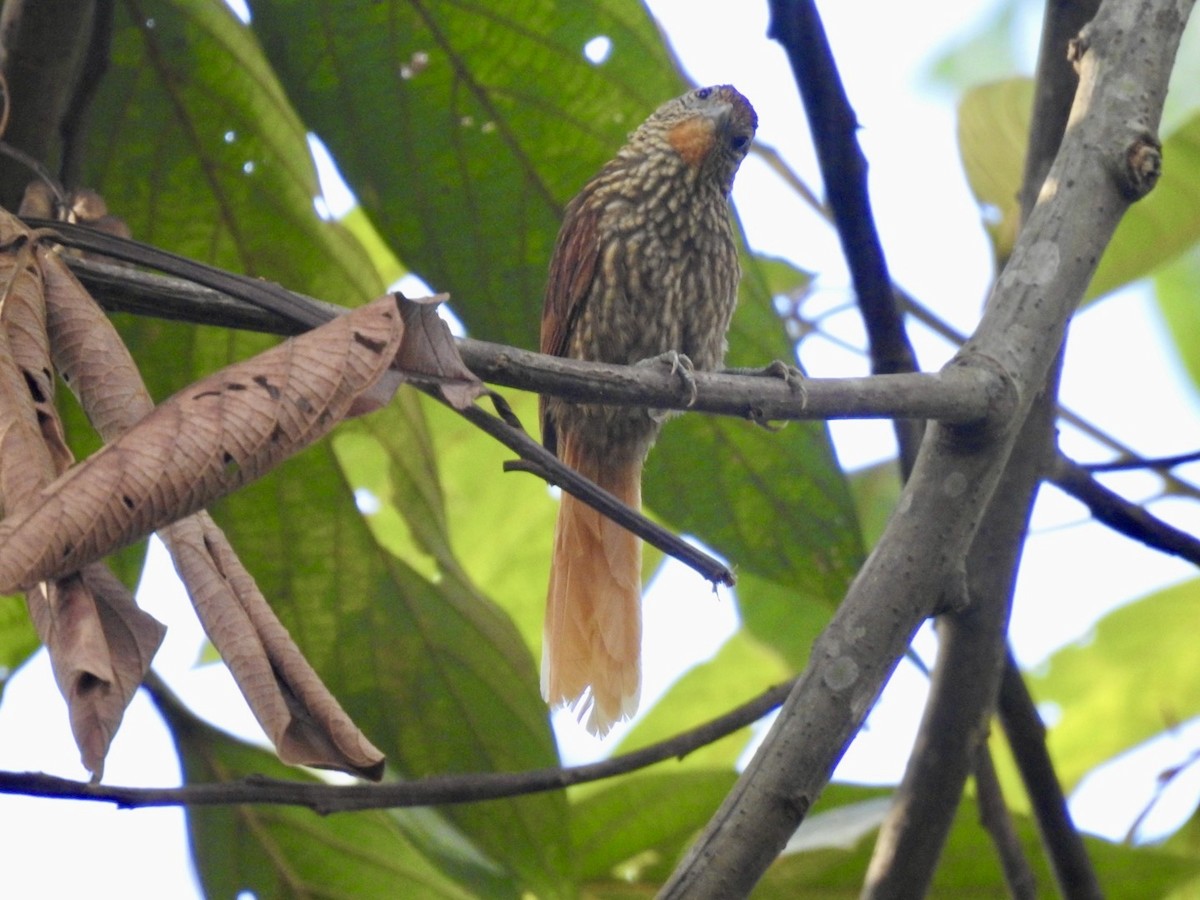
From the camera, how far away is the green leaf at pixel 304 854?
2.41 metres

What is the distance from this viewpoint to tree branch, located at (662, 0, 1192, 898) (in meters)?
1.46

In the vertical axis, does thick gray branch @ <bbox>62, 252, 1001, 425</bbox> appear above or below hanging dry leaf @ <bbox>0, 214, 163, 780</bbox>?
above

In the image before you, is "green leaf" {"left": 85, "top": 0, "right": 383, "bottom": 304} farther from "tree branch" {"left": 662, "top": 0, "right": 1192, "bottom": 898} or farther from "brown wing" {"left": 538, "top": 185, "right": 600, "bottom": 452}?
"tree branch" {"left": 662, "top": 0, "right": 1192, "bottom": 898}

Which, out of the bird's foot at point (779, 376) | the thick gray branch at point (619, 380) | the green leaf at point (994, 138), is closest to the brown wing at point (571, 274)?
the bird's foot at point (779, 376)

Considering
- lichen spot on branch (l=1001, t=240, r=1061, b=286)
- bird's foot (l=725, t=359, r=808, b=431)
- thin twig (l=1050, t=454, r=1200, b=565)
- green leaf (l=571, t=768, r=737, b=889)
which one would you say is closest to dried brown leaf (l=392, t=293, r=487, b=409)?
bird's foot (l=725, t=359, r=808, b=431)

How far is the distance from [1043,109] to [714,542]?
93cm

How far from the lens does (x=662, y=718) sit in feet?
11.5

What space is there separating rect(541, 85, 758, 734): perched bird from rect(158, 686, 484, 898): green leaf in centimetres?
43

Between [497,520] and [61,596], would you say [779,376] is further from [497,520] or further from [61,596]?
[497,520]

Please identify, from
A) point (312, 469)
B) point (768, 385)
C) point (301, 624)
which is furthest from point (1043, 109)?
point (301, 624)

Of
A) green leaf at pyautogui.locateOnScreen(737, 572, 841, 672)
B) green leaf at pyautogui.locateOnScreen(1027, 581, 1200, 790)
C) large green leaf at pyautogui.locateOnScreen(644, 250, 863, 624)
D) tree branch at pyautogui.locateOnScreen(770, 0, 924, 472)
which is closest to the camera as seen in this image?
tree branch at pyautogui.locateOnScreen(770, 0, 924, 472)

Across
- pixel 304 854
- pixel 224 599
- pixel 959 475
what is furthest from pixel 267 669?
pixel 304 854

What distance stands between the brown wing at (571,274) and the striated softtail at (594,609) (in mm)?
247

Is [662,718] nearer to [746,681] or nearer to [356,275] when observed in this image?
[746,681]
